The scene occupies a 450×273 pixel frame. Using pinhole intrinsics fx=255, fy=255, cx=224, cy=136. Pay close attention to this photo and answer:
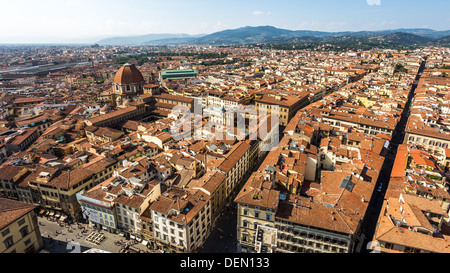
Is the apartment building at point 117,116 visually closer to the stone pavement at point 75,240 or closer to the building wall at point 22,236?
the stone pavement at point 75,240

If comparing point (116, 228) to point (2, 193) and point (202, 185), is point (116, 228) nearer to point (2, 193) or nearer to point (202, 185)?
point (202, 185)

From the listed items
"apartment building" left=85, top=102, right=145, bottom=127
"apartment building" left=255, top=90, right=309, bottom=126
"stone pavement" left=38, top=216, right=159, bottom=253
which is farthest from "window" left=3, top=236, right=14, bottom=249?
"apartment building" left=255, top=90, right=309, bottom=126

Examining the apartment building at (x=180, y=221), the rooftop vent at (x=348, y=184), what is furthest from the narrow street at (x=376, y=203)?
the apartment building at (x=180, y=221)

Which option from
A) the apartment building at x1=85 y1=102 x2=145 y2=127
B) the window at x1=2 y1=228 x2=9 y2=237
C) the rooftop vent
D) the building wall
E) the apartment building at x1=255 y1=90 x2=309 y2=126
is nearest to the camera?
the window at x1=2 y1=228 x2=9 y2=237

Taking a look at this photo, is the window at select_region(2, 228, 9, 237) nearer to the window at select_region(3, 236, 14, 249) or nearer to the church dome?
the window at select_region(3, 236, 14, 249)

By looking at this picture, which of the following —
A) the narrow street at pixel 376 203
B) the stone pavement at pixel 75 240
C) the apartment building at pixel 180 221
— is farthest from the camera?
the narrow street at pixel 376 203

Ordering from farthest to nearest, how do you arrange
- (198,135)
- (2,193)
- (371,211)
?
(198,135)
(2,193)
(371,211)
